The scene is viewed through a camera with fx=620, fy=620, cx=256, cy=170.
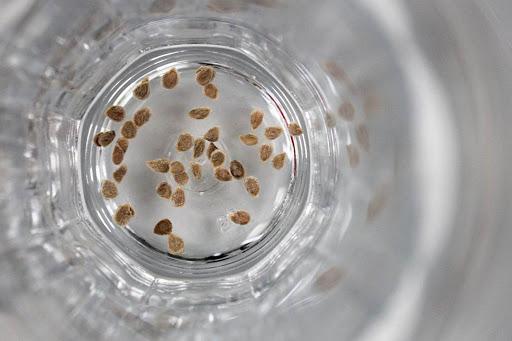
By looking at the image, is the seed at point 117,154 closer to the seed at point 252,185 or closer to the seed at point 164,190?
the seed at point 164,190

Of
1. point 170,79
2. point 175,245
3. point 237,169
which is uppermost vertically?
point 170,79

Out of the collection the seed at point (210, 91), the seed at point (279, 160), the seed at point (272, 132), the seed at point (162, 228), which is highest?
the seed at point (210, 91)

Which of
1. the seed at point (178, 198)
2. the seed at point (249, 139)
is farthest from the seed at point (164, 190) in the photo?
the seed at point (249, 139)

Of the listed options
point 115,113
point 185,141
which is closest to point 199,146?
point 185,141

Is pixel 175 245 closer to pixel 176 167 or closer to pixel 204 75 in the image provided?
pixel 176 167

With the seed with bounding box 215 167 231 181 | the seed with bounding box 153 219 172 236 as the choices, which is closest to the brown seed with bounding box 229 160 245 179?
the seed with bounding box 215 167 231 181

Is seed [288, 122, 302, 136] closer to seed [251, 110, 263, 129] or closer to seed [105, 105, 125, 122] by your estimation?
seed [251, 110, 263, 129]
